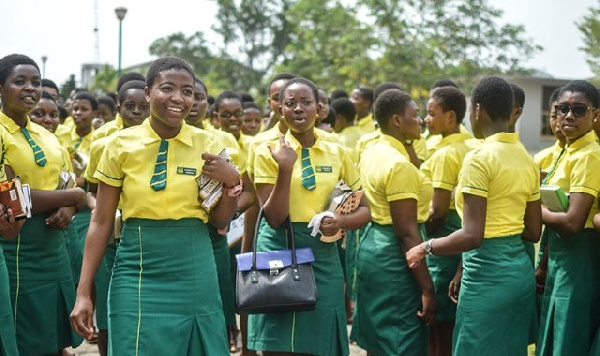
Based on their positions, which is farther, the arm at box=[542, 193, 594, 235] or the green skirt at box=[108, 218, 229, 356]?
the arm at box=[542, 193, 594, 235]

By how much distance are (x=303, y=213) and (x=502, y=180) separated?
1152 mm

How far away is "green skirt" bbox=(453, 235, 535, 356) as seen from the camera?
13.3 ft

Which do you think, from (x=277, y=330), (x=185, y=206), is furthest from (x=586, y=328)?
(x=185, y=206)

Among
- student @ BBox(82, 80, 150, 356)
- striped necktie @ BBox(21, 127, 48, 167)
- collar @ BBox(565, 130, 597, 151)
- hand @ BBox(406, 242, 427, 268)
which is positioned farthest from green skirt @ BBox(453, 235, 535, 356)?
striped necktie @ BBox(21, 127, 48, 167)

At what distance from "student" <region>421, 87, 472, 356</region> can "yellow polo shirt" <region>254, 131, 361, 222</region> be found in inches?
32.5

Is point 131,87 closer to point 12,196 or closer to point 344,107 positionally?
point 12,196

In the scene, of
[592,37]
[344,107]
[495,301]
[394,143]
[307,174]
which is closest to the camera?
[495,301]

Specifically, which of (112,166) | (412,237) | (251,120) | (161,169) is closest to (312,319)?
(412,237)

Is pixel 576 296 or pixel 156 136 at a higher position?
pixel 156 136

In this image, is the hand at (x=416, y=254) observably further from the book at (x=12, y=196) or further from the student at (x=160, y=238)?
the book at (x=12, y=196)

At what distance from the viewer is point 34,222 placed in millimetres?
4586

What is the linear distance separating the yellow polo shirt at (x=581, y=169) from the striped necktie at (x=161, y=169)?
2.45 meters

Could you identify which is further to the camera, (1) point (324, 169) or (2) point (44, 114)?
(2) point (44, 114)

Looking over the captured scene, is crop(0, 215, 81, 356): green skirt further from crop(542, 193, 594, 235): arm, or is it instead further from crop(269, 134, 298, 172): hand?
crop(542, 193, 594, 235): arm
